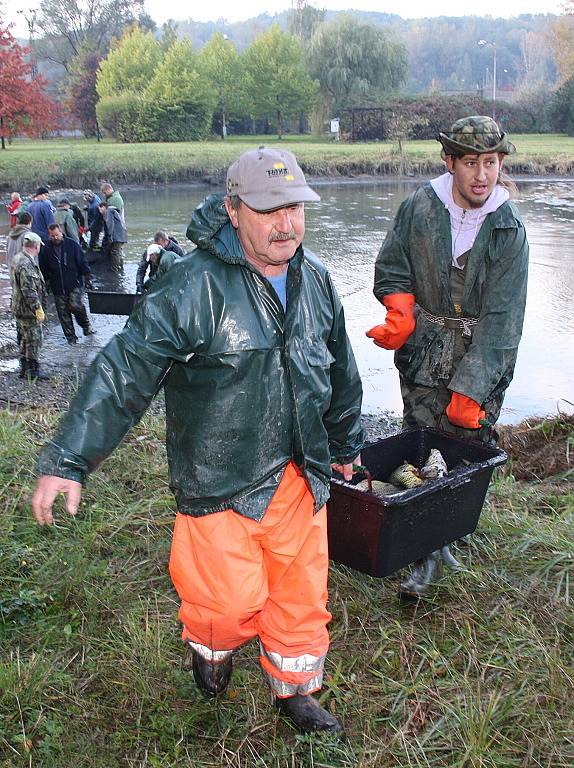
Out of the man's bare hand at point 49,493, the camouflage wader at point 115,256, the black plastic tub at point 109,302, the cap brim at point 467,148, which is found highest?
the cap brim at point 467,148

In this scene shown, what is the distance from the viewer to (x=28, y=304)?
9.62 metres

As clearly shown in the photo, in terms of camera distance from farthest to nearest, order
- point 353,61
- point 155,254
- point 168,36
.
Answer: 1. point 168,36
2. point 353,61
3. point 155,254

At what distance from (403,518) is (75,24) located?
272 ft

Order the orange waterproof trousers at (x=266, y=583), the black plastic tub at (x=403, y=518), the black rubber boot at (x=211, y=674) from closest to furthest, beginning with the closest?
the orange waterproof trousers at (x=266, y=583) < the black rubber boot at (x=211, y=674) < the black plastic tub at (x=403, y=518)

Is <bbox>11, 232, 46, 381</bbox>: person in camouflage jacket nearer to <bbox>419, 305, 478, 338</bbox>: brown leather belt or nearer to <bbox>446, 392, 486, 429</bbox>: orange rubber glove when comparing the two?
<bbox>419, 305, 478, 338</bbox>: brown leather belt

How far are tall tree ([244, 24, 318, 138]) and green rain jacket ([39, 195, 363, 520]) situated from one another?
59.9m

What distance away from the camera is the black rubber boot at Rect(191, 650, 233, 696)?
3078mm

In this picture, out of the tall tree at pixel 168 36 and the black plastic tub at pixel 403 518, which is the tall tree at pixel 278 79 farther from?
the black plastic tub at pixel 403 518

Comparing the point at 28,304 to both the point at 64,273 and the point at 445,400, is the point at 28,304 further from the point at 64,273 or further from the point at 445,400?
the point at 445,400

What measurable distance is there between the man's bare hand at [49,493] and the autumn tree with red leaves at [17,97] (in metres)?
35.7

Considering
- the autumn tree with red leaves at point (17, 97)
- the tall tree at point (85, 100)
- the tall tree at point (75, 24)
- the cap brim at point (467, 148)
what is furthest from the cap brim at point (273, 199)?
the tall tree at point (75, 24)

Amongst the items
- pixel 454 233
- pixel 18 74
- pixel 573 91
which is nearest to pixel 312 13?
pixel 573 91

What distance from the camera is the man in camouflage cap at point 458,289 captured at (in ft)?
12.9

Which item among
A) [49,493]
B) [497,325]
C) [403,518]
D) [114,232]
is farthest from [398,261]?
[114,232]
